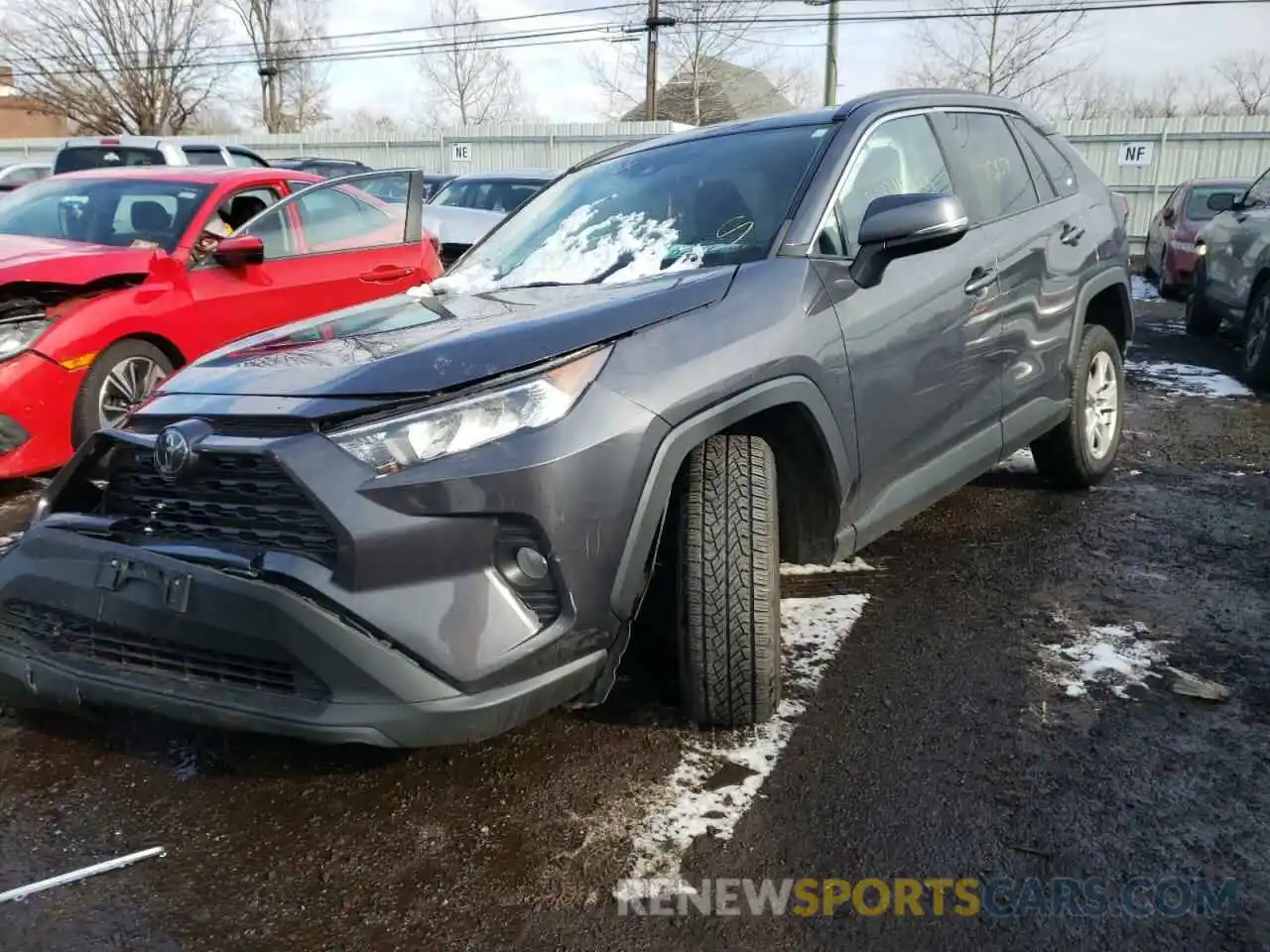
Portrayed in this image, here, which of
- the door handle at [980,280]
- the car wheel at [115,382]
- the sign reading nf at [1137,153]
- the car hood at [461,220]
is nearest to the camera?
the door handle at [980,280]

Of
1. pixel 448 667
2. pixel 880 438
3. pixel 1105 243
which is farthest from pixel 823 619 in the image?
pixel 1105 243

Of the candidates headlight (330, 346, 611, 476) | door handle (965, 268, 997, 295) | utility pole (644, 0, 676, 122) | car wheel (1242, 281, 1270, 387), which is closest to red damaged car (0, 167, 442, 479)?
headlight (330, 346, 611, 476)

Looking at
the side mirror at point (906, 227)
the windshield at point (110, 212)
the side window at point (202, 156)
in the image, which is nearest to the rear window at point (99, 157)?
the side window at point (202, 156)

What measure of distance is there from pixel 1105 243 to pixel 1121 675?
91.4 inches

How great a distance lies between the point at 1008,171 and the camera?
159 inches

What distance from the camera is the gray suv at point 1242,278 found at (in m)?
7.24

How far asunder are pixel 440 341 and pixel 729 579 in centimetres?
91

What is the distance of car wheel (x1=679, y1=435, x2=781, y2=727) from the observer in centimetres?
246

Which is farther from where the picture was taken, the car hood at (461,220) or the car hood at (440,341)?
the car hood at (461,220)

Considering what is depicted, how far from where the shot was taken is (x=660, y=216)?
3.29m

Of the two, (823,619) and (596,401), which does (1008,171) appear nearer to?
(823,619)

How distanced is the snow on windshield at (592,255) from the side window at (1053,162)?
6.67ft

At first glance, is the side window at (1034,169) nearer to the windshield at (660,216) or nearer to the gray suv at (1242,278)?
the windshield at (660,216)

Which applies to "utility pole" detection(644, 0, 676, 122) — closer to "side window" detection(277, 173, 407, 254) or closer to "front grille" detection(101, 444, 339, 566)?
"side window" detection(277, 173, 407, 254)
